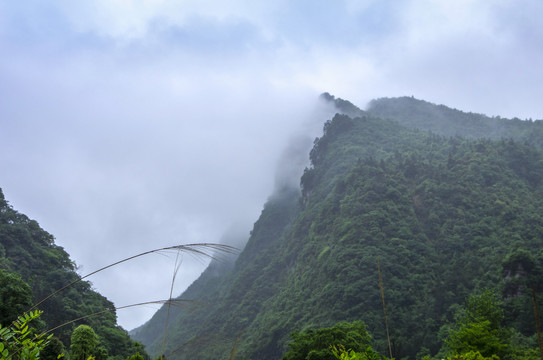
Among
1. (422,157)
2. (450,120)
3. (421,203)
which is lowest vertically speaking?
(421,203)

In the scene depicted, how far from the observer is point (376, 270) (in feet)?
177

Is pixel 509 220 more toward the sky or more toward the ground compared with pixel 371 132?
more toward the ground

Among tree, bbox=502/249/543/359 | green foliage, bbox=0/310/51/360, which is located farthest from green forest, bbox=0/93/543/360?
tree, bbox=502/249/543/359

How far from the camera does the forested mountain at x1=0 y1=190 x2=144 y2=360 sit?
118 feet

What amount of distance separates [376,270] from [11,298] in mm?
42802

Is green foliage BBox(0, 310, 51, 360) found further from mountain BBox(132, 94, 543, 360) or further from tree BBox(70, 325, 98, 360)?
mountain BBox(132, 94, 543, 360)

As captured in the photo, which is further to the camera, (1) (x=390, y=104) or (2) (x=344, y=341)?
(1) (x=390, y=104)

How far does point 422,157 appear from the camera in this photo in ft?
286

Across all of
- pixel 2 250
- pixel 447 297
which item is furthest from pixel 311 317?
pixel 2 250

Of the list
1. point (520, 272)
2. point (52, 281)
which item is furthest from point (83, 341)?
point (520, 272)

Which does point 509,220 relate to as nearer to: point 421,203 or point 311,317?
point 421,203

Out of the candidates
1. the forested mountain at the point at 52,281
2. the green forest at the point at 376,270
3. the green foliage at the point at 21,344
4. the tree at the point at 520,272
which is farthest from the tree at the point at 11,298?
the tree at the point at 520,272

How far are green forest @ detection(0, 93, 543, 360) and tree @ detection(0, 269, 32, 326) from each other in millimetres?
63

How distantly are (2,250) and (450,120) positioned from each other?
143762mm
